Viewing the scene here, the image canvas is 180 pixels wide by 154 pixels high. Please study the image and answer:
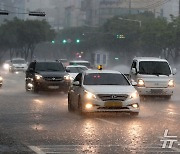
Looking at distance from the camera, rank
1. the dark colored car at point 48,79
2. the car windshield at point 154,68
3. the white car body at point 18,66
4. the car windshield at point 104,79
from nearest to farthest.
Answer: the car windshield at point 104,79
the car windshield at point 154,68
the dark colored car at point 48,79
the white car body at point 18,66

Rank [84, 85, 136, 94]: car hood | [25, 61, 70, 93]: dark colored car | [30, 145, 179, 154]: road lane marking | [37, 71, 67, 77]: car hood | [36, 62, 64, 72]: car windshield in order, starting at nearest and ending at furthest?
[30, 145, 179, 154]: road lane marking, [84, 85, 136, 94]: car hood, [25, 61, 70, 93]: dark colored car, [37, 71, 67, 77]: car hood, [36, 62, 64, 72]: car windshield

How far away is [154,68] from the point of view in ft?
97.8

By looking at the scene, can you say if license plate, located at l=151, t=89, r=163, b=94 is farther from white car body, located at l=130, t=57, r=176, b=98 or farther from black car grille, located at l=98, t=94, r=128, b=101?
black car grille, located at l=98, t=94, r=128, b=101

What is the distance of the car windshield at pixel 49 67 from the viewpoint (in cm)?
3525

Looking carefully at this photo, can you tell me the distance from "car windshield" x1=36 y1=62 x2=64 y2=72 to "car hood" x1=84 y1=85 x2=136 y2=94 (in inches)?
565

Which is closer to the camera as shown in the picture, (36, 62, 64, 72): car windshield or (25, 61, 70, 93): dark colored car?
(25, 61, 70, 93): dark colored car

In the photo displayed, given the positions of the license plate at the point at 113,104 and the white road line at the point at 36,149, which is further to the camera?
the license plate at the point at 113,104

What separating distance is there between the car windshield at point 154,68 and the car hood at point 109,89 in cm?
875

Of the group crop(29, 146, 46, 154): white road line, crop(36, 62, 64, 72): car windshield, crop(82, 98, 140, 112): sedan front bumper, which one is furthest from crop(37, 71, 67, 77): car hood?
crop(29, 146, 46, 154): white road line

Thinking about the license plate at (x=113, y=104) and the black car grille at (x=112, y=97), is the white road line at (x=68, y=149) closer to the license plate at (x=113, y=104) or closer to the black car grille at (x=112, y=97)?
the license plate at (x=113, y=104)

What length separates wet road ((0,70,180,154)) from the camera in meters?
13.1

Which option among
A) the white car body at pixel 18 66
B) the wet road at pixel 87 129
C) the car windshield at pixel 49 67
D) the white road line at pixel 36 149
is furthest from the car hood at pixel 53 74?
the white car body at pixel 18 66

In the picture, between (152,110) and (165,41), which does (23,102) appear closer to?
(152,110)

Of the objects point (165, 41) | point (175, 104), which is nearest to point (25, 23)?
point (165, 41)
